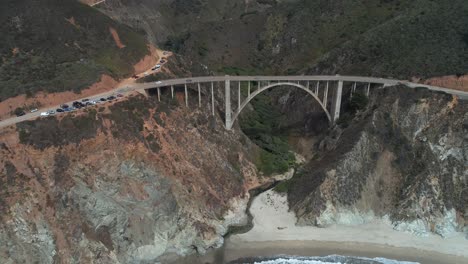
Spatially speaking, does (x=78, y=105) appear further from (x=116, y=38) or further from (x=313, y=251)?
(x=313, y=251)

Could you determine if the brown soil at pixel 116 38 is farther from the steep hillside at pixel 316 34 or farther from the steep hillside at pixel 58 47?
the steep hillside at pixel 316 34

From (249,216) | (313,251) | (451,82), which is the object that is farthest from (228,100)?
(451,82)

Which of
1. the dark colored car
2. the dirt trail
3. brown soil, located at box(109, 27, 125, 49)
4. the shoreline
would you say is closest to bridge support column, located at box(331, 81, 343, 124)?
the shoreline

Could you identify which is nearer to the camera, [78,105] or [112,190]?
[112,190]

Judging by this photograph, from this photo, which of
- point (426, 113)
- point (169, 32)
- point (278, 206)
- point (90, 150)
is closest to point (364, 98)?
point (426, 113)

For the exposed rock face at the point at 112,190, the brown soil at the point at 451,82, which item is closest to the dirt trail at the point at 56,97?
the exposed rock face at the point at 112,190
